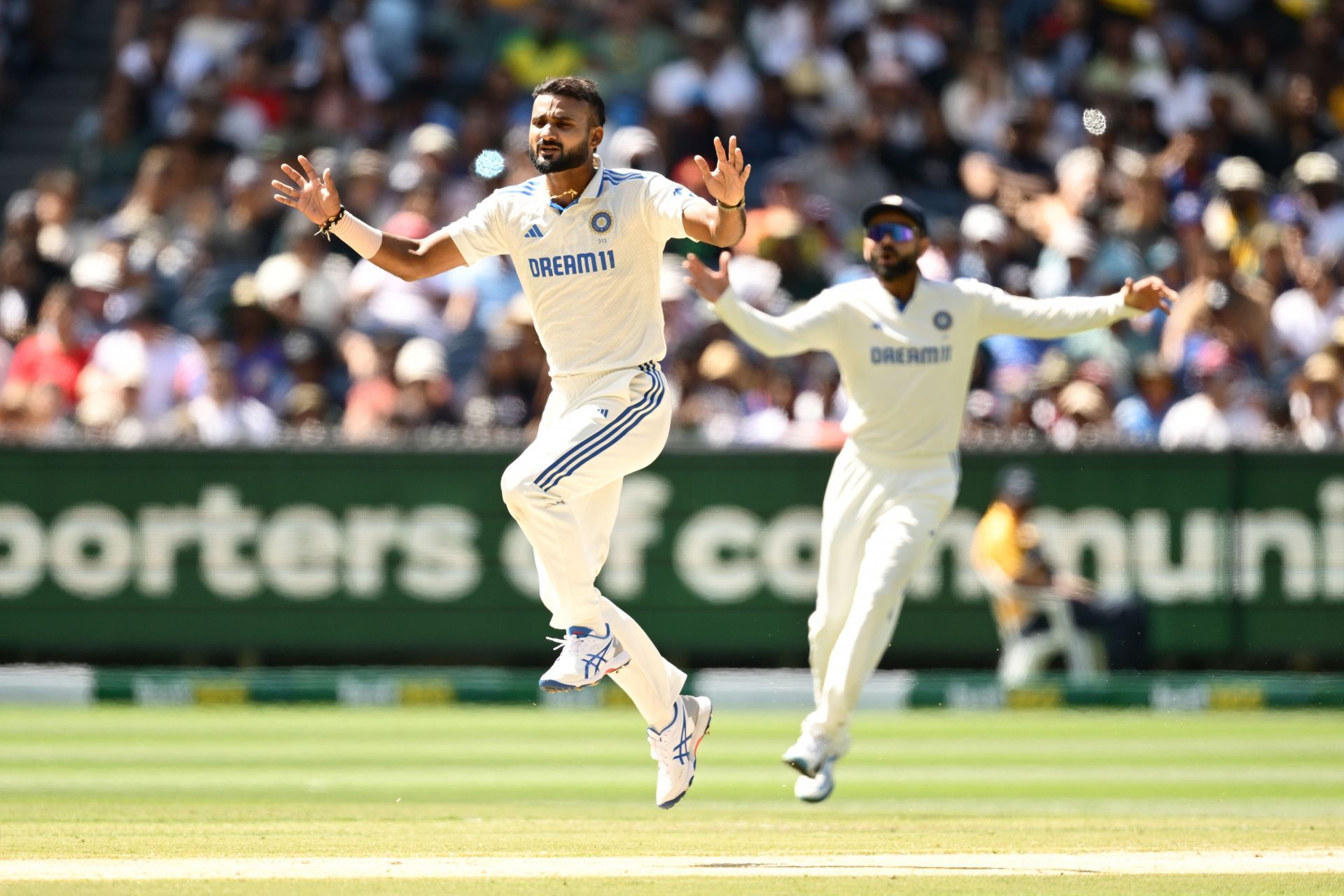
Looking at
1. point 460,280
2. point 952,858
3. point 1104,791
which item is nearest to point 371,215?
point 460,280

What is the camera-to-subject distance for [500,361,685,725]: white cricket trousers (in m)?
6.57

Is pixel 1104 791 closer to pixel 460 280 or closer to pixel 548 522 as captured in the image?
pixel 548 522

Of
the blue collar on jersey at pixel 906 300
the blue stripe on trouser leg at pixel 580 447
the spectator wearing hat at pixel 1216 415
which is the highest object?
the blue collar on jersey at pixel 906 300

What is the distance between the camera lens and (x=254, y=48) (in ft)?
52.2

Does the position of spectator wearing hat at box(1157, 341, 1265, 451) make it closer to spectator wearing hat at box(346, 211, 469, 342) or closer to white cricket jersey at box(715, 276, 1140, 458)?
spectator wearing hat at box(346, 211, 469, 342)

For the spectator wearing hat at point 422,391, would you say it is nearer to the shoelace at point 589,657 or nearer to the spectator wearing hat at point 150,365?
the spectator wearing hat at point 150,365

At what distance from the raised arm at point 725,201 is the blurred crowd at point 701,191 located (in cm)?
624

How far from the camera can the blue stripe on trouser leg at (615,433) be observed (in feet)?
21.5

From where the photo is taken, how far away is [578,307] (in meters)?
6.80

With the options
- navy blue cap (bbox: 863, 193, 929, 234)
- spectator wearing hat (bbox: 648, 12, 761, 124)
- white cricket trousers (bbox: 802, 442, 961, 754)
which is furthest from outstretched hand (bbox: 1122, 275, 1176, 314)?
spectator wearing hat (bbox: 648, 12, 761, 124)

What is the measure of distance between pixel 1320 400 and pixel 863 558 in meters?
5.84

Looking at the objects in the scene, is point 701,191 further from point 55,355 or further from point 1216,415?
point 55,355

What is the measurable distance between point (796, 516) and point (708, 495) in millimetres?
539

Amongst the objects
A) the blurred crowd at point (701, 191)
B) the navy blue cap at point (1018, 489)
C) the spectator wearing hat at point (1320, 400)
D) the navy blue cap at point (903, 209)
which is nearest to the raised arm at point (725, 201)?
the navy blue cap at point (903, 209)
